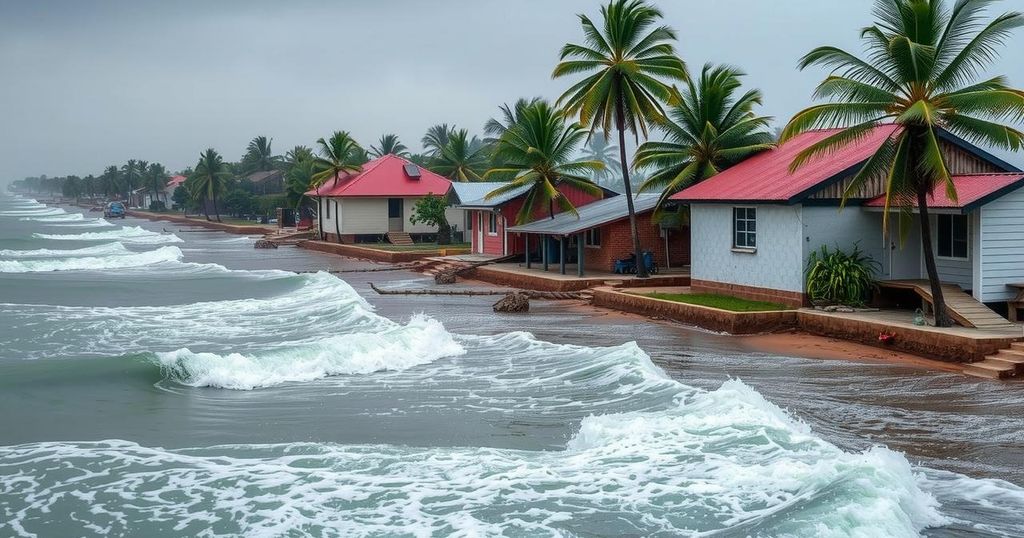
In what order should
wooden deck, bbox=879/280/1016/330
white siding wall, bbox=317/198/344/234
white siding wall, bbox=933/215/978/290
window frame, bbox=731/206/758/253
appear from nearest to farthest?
wooden deck, bbox=879/280/1016/330, white siding wall, bbox=933/215/978/290, window frame, bbox=731/206/758/253, white siding wall, bbox=317/198/344/234

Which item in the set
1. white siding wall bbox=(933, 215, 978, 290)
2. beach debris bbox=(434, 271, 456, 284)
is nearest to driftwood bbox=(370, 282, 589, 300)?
beach debris bbox=(434, 271, 456, 284)

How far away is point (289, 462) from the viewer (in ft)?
35.2

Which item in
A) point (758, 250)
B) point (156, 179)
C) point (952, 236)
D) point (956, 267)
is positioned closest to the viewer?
point (956, 267)

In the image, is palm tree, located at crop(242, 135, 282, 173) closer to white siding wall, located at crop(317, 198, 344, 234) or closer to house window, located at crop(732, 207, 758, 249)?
white siding wall, located at crop(317, 198, 344, 234)

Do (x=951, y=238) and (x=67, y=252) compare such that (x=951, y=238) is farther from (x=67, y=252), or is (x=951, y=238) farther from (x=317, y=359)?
(x=67, y=252)

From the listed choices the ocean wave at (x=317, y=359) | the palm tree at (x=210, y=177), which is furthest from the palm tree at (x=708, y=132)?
the palm tree at (x=210, y=177)

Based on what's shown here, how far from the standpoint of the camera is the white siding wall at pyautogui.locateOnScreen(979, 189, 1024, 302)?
57.7 ft

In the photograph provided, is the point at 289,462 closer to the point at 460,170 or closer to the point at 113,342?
the point at 113,342

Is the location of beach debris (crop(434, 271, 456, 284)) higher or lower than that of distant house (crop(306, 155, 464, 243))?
lower

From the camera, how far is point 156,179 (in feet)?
456

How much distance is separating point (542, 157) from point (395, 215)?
68.6ft

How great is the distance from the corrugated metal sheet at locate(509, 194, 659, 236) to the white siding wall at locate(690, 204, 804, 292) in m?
5.73

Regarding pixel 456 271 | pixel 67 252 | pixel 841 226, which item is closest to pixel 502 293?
pixel 456 271

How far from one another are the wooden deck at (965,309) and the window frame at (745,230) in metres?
3.85
